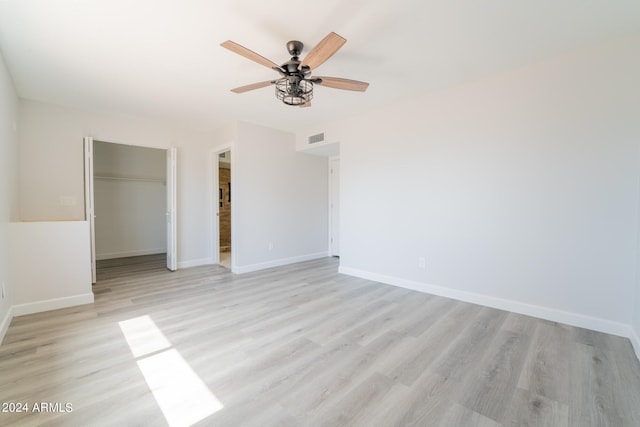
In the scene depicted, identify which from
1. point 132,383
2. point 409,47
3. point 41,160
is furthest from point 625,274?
point 41,160

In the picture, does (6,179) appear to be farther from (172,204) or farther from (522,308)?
(522,308)

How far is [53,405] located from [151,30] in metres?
2.61

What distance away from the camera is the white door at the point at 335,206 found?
5789 millimetres

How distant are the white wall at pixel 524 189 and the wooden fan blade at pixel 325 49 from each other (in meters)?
1.90

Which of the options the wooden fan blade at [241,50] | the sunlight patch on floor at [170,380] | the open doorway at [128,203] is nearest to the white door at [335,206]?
the open doorway at [128,203]

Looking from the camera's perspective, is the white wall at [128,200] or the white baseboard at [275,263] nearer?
the white baseboard at [275,263]

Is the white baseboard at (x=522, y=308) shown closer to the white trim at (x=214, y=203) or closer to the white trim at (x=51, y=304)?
the white trim at (x=214, y=203)

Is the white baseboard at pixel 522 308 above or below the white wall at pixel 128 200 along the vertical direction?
below

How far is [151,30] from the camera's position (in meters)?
2.13

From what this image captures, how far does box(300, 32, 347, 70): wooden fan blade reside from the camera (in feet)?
5.82

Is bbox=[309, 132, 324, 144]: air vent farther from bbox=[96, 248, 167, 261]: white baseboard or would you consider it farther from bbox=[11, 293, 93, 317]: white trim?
bbox=[96, 248, 167, 261]: white baseboard

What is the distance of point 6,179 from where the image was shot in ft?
8.65

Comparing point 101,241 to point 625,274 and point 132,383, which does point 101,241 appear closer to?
point 132,383

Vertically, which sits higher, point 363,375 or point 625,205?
point 625,205
